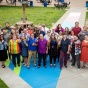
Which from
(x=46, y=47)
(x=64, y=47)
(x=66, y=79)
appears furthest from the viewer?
(x=46, y=47)

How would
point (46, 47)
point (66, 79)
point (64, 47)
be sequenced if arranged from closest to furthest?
point (66, 79) < point (64, 47) < point (46, 47)

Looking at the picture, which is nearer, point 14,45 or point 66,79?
point 66,79

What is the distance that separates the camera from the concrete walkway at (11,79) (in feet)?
28.9

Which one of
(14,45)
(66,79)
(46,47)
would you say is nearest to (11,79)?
(14,45)

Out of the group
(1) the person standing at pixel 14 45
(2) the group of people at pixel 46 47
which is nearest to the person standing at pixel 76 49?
(2) the group of people at pixel 46 47

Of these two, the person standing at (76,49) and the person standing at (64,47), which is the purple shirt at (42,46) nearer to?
the person standing at (64,47)

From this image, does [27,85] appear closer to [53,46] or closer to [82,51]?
[53,46]

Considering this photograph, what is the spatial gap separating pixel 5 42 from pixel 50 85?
114 inches

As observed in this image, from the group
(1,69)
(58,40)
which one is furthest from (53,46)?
(1,69)

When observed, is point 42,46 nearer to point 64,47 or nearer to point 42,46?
point 42,46

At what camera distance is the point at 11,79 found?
934cm

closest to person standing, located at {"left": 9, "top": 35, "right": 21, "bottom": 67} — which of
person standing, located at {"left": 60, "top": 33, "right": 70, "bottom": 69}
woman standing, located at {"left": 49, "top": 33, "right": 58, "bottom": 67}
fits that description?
woman standing, located at {"left": 49, "top": 33, "right": 58, "bottom": 67}

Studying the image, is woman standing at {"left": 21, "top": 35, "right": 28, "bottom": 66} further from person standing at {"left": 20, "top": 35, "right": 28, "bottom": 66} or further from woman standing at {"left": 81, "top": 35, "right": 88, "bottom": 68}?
woman standing at {"left": 81, "top": 35, "right": 88, "bottom": 68}

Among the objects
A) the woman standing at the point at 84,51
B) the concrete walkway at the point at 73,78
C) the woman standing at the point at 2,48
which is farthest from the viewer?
the woman standing at the point at 2,48
